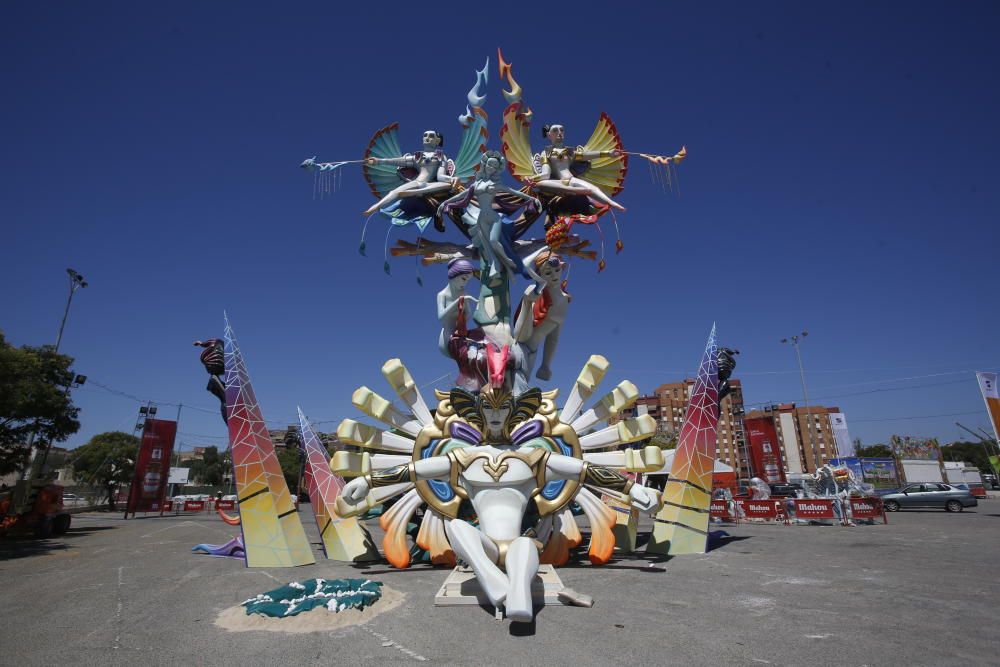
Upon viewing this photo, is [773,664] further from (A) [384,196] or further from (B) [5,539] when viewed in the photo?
(B) [5,539]

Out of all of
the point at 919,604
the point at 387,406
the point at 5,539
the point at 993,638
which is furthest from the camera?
the point at 5,539

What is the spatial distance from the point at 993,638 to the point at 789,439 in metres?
73.6

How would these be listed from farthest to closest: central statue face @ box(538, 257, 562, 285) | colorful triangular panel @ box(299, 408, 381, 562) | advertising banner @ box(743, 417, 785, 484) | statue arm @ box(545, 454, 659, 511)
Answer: advertising banner @ box(743, 417, 785, 484) → central statue face @ box(538, 257, 562, 285) → colorful triangular panel @ box(299, 408, 381, 562) → statue arm @ box(545, 454, 659, 511)

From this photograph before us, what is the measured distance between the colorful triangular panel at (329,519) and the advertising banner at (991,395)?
22888mm

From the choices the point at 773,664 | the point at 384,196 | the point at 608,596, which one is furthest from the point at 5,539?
the point at 773,664

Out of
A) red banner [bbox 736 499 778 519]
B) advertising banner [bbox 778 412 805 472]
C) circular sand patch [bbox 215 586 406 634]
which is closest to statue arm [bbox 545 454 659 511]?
circular sand patch [bbox 215 586 406 634]

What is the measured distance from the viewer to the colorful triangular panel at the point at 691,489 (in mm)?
10312

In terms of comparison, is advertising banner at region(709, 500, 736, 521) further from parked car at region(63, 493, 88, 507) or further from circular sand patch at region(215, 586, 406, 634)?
parked car at region(63, 493, 88, 507)

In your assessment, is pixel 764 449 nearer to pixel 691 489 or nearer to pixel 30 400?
pixel 691 489

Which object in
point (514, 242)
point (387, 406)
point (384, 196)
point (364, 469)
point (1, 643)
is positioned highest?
point (384, 196)

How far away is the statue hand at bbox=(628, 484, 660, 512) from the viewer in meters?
7.42

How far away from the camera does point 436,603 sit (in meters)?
6.34

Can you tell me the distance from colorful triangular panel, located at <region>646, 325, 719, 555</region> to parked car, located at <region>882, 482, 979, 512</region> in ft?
54.7

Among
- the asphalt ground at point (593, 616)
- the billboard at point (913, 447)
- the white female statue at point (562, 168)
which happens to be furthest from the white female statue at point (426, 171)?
the billboard at point (913, 447)
